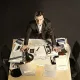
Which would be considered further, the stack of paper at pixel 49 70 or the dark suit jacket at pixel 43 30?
the dark suit jacket at pixel 43 30

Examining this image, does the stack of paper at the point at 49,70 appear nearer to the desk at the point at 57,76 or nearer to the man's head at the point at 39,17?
the desk at the point at 57,76

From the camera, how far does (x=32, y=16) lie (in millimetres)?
6242

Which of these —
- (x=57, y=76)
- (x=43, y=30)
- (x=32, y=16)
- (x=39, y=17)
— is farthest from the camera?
(x=32, y=16)

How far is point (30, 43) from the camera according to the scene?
4.77 m

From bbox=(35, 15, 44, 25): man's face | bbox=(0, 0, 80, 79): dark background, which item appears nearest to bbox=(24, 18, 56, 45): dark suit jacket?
bbox=(35, 15, 44, 25): man's face

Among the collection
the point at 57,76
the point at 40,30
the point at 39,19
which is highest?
the point at 39,19

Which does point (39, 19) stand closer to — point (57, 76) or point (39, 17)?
point (39, 17)

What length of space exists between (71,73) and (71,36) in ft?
4.72

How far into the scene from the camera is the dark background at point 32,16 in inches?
233

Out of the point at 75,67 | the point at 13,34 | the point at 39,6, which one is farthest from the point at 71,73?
the point at 39,6

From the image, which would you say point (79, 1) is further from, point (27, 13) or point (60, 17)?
point (27, 13)

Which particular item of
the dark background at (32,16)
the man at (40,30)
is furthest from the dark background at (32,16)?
the man at (40,30)

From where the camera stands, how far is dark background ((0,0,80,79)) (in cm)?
591

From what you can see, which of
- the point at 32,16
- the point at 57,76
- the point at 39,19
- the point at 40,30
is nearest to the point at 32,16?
the point at 32,16
